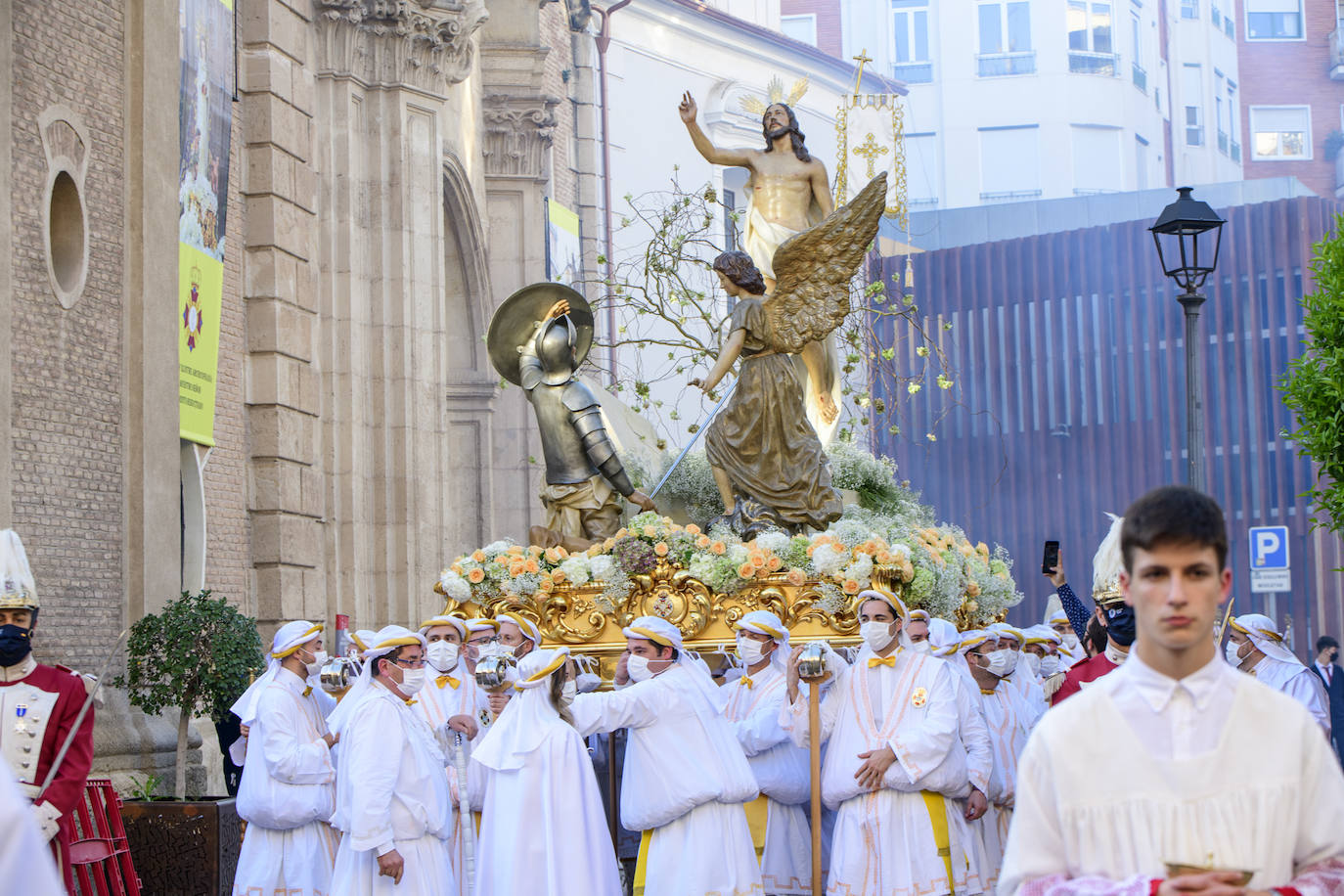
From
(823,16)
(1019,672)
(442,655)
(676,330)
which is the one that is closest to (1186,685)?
(442,655)

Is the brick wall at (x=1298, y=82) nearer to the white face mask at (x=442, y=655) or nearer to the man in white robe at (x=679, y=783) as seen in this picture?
the white face mask at (x=442, y=655)

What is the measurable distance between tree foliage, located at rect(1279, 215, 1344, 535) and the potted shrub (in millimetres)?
6798

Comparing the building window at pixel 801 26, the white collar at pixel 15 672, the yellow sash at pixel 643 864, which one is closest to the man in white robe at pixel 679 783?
the yellow sash at pixel 643 864

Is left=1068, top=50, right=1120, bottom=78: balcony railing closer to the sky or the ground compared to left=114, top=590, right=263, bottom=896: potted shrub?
closer to the sky

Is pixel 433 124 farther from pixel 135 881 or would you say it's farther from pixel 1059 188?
pixel 1059 188

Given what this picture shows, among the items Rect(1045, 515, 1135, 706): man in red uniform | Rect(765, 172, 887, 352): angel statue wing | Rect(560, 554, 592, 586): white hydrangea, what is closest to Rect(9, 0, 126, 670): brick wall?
Rect(560, 554, 592, 586): white hydrangea

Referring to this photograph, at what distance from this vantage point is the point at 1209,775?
346 cm

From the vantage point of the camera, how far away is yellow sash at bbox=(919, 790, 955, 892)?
8773 millimetres

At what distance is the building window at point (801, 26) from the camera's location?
4144 centimetres

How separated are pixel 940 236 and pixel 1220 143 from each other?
9033 mm

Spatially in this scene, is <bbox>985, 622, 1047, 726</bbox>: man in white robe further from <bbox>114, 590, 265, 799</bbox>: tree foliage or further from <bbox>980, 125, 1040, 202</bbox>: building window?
<bbox>980, 125, 1040, 202</bbox>: building window

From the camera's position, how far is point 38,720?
8.19m

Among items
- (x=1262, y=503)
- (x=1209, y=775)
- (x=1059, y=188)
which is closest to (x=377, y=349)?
(x=1209, y=775)

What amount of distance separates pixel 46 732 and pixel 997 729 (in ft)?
17.7
